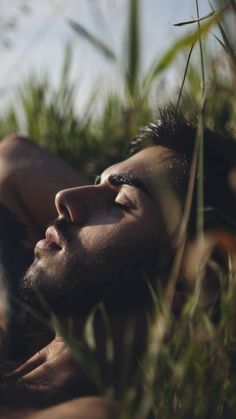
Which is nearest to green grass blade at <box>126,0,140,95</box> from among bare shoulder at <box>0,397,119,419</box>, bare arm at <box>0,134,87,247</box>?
bare shoulder at <box>0,397,119,419</box>

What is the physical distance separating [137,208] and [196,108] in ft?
1.96

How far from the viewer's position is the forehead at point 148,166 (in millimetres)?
2477

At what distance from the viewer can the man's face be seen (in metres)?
2.29

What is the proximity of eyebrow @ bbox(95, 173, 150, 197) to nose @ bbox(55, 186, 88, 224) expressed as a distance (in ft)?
0.27

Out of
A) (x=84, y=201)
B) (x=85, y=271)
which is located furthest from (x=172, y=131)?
(x=85, y=271)

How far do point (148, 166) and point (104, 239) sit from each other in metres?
0.28

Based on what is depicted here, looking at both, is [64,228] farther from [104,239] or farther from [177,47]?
[177,47]

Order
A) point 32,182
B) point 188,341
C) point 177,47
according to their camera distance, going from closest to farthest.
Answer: point 177,47 → point 188,341 → point 32,182

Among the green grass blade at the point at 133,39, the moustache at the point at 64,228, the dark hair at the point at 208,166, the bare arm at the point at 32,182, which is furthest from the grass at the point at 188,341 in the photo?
the bare arm at the point at 32,182

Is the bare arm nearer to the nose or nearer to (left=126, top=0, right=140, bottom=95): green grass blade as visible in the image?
the nose

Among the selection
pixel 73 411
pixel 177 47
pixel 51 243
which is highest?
pixel 177 47

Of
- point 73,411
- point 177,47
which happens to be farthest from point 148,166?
point 177,47

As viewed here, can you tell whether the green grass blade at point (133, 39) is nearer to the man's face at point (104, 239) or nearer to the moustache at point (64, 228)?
the man's face at point (104, 239)

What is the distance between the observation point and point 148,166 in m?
2.51
